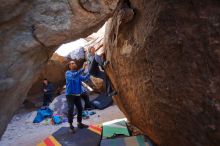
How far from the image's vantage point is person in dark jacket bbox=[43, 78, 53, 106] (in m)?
11.8

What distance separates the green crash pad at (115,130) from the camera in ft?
21.5

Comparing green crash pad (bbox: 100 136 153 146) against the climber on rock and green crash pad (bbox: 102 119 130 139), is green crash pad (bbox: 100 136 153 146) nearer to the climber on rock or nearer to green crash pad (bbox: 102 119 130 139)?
green crash pad (bbox: 102 119 130 139)

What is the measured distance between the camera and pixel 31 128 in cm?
928

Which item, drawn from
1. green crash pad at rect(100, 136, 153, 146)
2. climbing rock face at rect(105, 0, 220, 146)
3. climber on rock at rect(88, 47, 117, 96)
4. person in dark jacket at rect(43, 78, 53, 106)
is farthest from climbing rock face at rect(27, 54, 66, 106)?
climbing rock face at rect(105, 0, 220, 146)

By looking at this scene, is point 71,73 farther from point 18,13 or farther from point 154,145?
point 18,13

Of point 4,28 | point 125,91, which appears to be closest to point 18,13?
point 4,28

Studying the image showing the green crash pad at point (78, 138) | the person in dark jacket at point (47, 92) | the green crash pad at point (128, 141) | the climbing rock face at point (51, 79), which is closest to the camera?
the green crash pad at point (128, 141)

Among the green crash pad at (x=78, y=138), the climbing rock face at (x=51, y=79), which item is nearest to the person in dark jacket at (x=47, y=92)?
the climbing rock face at (x=51, y=79)

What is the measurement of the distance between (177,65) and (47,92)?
8870 mm

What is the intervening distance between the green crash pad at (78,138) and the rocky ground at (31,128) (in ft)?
3.12

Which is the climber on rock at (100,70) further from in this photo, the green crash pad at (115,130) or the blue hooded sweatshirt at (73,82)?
the green crash pad at (115,130)

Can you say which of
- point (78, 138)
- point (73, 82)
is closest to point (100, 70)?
point (73, 82)

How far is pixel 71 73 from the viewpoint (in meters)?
6.48

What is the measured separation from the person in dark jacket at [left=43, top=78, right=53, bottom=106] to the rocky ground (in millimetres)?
937
